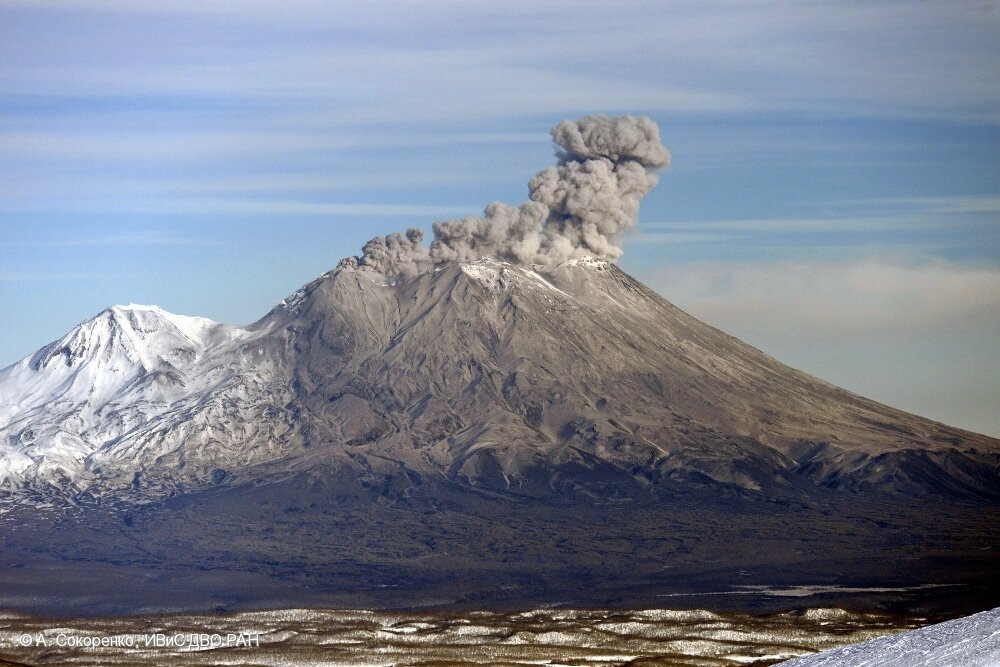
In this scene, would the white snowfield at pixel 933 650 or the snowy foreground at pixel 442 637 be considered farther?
the snowy foreground at pixel 442 637

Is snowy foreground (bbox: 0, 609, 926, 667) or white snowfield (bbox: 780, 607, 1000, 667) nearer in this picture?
white snowfield (bbox: 780, 607, 1000, 667)

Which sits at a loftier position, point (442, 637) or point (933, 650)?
point (933, 650)

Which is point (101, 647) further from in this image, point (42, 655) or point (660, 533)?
point (660, 533)

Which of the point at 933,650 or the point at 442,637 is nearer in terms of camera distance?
the point at 933,650

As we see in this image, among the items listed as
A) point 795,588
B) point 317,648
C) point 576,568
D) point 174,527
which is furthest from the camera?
point 174,527

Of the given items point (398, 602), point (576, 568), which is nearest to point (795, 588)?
point (576, 568)

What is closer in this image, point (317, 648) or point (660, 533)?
point (317, 648)

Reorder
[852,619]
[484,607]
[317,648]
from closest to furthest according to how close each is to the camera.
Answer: [317,648]
[852,619]
[484,607]

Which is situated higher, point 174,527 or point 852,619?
point 174,527
